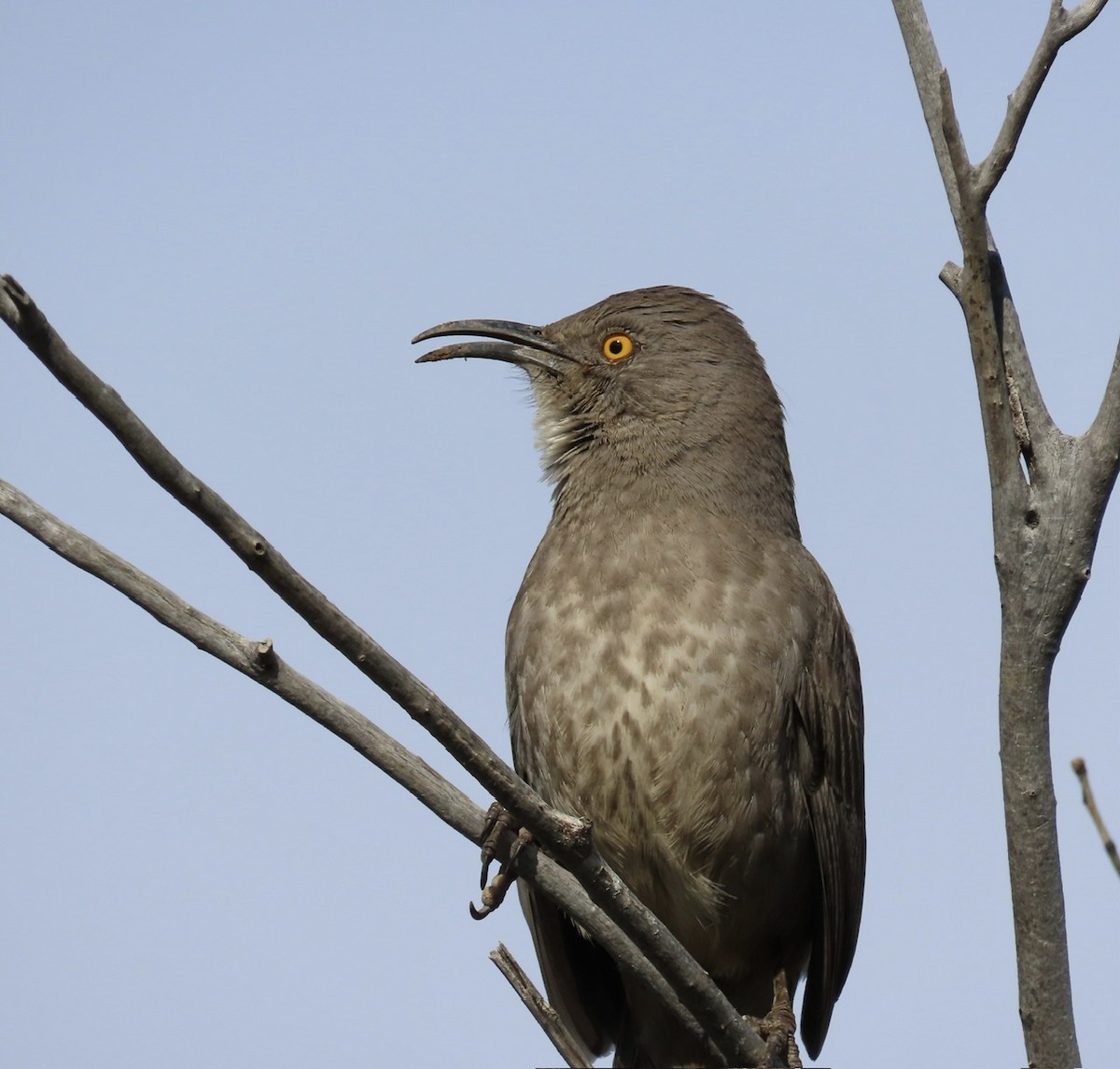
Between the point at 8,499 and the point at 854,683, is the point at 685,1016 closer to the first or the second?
the point at 854,683

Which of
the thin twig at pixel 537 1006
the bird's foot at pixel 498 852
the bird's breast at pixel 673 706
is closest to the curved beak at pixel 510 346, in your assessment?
the bird's breast at pixel 673 706

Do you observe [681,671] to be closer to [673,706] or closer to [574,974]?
[673,706]

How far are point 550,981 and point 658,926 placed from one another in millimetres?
2394

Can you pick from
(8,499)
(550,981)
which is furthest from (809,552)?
(8,499)

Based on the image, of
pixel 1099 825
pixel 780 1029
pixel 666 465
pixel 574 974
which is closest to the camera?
pixel 1099 825

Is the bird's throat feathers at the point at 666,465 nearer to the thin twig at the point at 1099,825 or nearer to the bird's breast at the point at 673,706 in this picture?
the bird's breast at the point at 673,706

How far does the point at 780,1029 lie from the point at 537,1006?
2016 millimetres

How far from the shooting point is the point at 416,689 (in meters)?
3.60

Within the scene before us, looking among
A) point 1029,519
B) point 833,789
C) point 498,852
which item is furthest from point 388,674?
point 833,789

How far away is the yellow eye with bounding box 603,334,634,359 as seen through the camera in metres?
6.86

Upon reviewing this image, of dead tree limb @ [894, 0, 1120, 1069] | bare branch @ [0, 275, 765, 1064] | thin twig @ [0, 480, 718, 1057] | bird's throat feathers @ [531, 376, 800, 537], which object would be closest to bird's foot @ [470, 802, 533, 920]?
bare branch @ [0, 275, 765, 1064]

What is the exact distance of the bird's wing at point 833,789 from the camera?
6.05 metres

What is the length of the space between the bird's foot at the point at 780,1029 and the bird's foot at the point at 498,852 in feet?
4.53

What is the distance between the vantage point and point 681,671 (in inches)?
223
